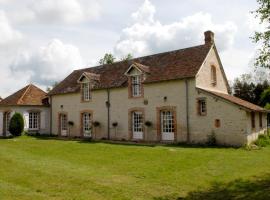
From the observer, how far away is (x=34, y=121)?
3403cm

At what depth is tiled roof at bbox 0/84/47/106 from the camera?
110ft

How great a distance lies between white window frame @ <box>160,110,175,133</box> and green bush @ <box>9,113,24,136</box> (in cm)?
1391

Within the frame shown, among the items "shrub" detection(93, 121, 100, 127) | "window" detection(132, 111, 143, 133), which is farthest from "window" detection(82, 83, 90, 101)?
"window" detection(132, 111, 143, 133)

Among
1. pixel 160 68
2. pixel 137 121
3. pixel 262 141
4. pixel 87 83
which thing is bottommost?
pixel 262 141

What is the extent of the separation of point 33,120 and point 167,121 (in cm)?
1501

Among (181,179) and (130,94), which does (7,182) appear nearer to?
(181,179)

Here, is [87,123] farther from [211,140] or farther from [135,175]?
[135,175]

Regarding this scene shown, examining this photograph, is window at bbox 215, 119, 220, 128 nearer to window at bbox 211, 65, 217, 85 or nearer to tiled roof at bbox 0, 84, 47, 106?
window at bbox 211, 65, 217, 85

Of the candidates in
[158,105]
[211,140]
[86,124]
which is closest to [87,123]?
Answer: [86,124]

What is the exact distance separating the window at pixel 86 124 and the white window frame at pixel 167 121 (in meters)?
8.03

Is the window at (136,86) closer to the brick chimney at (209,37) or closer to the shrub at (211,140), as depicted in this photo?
the brick chimney at (209,37)

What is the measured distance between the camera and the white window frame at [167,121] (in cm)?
2553

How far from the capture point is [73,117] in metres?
32.7

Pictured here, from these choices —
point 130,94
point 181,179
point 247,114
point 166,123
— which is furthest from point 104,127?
point 181,179
